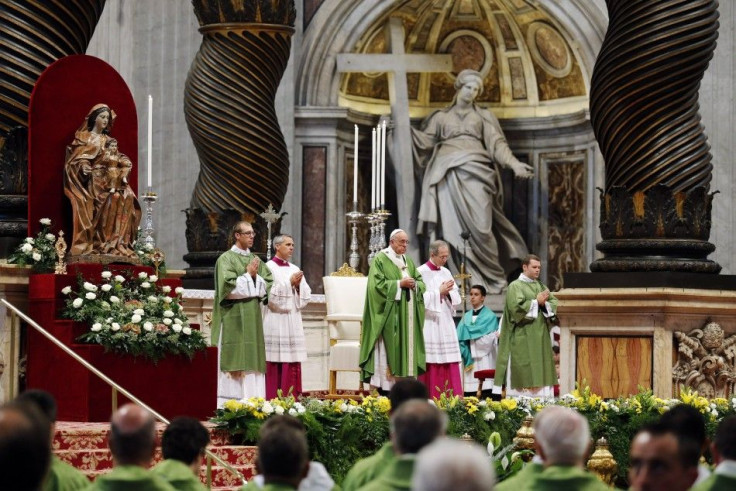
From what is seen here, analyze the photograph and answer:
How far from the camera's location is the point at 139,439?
189 inches

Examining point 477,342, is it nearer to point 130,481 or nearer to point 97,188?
point 97,188

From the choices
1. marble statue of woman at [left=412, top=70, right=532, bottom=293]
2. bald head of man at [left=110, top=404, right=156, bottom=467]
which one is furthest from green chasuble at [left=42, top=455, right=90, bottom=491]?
marble statue of woman at [left=412, top=70, right=532, bottom=293]

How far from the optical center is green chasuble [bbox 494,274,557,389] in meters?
13.9

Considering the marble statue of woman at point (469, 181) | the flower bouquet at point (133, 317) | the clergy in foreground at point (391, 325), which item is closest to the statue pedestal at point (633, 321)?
the clergy in foreground at point (391, 325)

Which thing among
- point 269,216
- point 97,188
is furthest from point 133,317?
point 269,216

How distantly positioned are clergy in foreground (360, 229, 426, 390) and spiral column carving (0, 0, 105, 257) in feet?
10.7

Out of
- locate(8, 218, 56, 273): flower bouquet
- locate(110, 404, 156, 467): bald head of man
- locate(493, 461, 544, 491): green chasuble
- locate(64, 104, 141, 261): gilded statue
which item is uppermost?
locate(64, 104, 141, 261): gilded statue

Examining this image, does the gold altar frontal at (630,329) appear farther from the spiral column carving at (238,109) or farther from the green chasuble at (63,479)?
the green chasuble at (63,479)

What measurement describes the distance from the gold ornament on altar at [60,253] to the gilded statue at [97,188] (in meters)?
0.13

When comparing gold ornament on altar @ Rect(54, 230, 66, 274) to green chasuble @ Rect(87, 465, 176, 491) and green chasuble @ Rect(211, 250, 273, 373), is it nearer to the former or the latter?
green chasuble @ Rect(211, 250, 273, 373)

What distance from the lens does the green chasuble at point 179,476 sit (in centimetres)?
527

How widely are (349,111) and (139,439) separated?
1460 centimetres

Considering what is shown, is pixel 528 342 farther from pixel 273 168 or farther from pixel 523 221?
pixel 523 221

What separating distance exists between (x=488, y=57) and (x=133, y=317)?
35.0 feet
